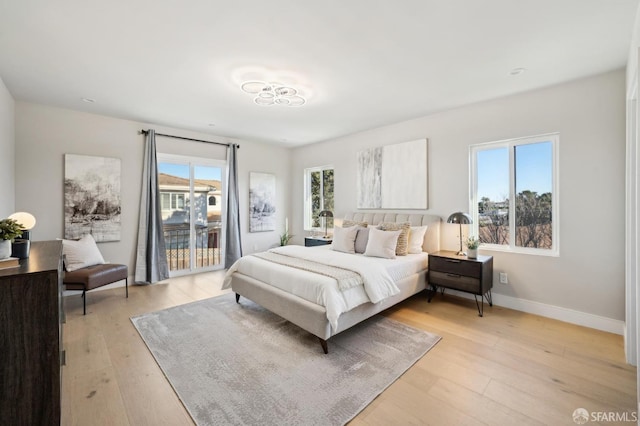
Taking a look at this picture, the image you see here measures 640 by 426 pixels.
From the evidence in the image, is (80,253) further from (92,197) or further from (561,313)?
(561,313)

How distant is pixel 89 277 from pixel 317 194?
162 inches

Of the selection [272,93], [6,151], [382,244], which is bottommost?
[382,244]

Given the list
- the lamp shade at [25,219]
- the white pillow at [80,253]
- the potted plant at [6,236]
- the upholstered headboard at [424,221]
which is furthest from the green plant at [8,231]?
the upholstered headboard at [424,221]

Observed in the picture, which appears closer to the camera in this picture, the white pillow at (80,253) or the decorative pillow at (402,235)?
the white pillow at (80,253)

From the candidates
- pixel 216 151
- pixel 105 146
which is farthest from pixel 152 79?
pixel 216 151

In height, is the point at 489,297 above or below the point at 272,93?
Result: below

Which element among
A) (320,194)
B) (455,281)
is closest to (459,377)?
(455,281)

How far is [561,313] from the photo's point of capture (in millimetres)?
3109

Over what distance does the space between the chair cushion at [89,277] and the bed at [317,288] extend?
154cm

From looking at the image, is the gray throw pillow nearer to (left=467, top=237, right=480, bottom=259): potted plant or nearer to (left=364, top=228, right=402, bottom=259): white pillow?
(left=364, top=228, right=402, bottom=259): white pillow

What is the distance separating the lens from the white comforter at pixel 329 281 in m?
2.49

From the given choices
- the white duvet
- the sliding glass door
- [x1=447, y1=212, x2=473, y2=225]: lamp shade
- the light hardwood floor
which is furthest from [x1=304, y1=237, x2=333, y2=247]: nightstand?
[x1=447, y1=212, x2=473, y2=225]: lamp shade

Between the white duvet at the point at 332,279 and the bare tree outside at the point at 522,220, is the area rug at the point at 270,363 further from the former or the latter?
the bare tree outside at the point at 522,220

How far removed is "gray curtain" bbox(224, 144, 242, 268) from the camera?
18.1ft
